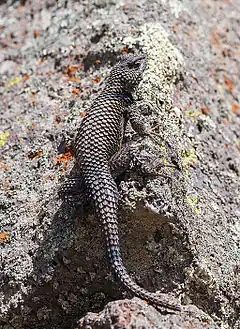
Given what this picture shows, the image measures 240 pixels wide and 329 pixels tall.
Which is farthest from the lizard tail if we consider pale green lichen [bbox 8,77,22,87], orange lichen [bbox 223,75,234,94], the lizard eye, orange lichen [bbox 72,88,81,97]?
orange lichen [bbox 223,75,234,94]

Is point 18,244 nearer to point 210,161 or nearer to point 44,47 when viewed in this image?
point 210,161

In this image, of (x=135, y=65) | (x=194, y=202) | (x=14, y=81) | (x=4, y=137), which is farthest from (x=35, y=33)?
(x=194, y=202)

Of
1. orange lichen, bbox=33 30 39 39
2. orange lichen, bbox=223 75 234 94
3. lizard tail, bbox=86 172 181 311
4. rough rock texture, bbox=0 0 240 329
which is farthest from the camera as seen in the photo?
orange lichen, bbox=33 30 39 39

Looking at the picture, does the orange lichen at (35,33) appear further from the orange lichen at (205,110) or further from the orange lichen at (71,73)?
the orange lichen at (205,110)

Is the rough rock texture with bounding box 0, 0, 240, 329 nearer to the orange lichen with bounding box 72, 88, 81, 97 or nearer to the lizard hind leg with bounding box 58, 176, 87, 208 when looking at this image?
the orange lichen with bounding box 72, 88, 81, 97

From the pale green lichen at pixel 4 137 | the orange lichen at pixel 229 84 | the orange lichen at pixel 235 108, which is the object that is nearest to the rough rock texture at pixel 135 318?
the pale green lichen at pixel 4 137

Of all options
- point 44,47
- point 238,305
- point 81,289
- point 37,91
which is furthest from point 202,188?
point 44,47

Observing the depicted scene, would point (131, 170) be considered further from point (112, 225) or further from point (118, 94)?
point (118, 94)
